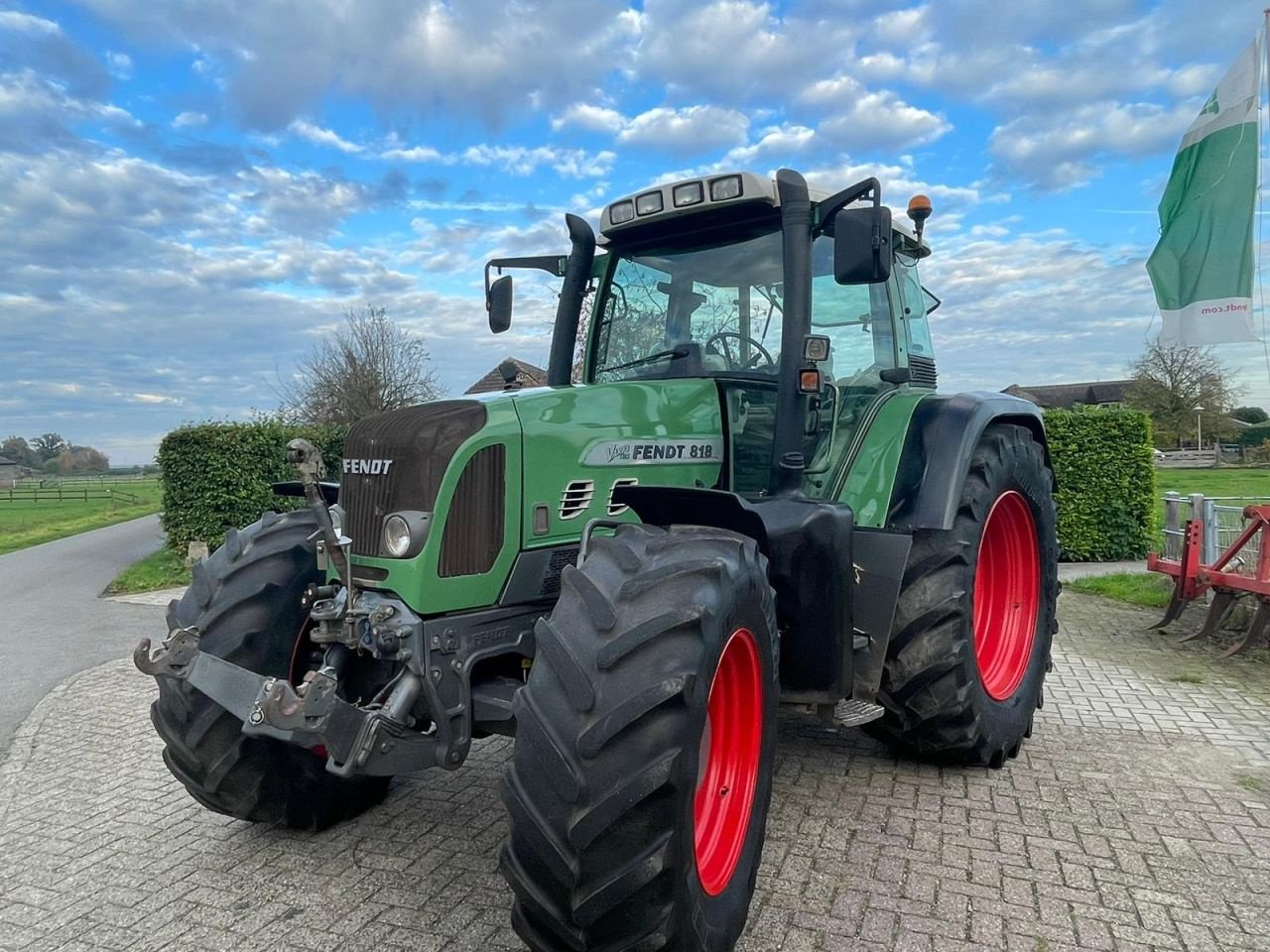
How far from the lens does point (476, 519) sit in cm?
306

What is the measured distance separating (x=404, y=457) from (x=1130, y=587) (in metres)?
8.60

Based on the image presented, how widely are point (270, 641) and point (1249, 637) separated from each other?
6.41 m

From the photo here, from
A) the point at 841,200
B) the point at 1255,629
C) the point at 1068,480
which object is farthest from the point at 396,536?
the point at 1068,480

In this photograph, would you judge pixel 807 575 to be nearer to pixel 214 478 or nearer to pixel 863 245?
pixel 863 245

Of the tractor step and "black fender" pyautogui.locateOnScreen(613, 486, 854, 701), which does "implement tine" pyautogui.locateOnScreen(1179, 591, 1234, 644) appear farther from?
"black fender" pyautogui.locateOnScreen(613, 486, 854, 701)

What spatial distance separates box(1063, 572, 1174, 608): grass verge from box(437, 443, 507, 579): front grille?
7686 mm

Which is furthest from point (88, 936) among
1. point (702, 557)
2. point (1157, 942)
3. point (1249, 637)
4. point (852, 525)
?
point (1249, 637)

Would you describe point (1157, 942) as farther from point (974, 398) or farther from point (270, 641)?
point (270, 641)

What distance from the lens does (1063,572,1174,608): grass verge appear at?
28.7 feet

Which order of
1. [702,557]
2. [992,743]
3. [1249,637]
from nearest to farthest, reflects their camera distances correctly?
[702,557]
[992,743]
[1249,637]

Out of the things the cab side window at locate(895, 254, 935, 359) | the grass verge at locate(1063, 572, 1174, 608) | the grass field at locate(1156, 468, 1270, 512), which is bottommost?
the grass field at locate(1156, 468, 1270, 512)

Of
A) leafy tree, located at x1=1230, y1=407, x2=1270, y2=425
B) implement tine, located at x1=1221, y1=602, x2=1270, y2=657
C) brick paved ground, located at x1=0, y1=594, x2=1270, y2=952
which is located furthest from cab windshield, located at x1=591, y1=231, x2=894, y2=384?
leafy tree, located at x1=1230, y1=407, x2=1270, y2=425

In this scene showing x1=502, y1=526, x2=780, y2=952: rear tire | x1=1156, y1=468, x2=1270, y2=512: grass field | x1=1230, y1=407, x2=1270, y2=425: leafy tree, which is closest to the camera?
x1=502, y1=526, x2=780, y2=952: rear tire

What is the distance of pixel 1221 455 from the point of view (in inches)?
1545
